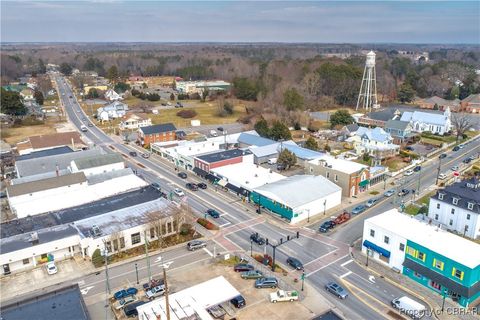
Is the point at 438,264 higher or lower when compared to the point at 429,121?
lower

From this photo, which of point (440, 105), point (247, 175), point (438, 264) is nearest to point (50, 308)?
point (438, 264)

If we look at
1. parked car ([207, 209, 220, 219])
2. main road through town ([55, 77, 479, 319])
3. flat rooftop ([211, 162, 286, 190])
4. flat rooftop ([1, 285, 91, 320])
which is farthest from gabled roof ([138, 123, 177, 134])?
flat rooftop ([1, 285, 91, 320])

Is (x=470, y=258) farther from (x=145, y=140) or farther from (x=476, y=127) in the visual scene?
(x=476, y=127)

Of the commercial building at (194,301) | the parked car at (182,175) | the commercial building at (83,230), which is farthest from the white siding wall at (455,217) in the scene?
the parked car at (182,175)

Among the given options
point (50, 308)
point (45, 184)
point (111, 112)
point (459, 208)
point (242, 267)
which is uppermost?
point (111, 112)

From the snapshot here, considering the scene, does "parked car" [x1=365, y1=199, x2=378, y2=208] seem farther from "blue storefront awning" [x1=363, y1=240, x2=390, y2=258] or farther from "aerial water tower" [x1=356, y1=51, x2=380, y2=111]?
"aerial water tower" [x1=356, y1=51, x2=380, y2=111]

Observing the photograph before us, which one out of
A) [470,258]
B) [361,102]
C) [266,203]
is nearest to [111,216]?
[266,203]

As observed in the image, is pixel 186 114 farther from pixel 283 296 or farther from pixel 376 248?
pixel 283 296

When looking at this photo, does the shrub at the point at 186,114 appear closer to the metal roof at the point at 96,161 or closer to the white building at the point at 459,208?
the metal roof at the point at 96,161

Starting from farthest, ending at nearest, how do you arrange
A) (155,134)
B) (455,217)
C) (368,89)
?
Result: 1. (368,89)
2. (155,134)
3. (455,217)
